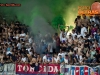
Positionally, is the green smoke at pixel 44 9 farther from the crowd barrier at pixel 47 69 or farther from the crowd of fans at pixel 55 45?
the crowd barrier at pixel 47 69

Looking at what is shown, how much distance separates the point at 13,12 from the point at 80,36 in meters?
5.19

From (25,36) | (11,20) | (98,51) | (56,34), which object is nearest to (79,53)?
(98,51)

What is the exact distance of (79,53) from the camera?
53.9 feet

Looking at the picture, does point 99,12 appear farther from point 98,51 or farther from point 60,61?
point 60,61

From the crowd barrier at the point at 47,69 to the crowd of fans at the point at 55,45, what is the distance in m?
0.34

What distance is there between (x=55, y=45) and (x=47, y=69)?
2109 millimetres

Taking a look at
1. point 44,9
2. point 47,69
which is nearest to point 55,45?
point 47,69

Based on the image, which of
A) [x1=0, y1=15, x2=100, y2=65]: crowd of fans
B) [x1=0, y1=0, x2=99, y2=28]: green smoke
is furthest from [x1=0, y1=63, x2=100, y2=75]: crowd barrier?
[x1=0, y1=0, x2=99, y2=28]: green smoke

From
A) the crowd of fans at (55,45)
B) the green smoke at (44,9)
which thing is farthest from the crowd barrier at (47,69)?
the green smoke at (44,9)

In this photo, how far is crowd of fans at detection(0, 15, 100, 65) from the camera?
53.7 feet

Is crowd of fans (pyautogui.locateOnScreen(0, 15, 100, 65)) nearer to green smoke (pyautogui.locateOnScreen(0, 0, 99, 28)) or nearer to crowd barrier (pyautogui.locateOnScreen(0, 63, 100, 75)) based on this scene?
crowd barrier (pyautogui.locateOnScreen(0, 63, 100, 75))

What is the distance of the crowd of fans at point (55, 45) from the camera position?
1636cm

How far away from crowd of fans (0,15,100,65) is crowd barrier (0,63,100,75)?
0.34 meters

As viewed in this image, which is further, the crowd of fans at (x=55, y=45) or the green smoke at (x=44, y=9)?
the green smoke at (x=44, y=9)
